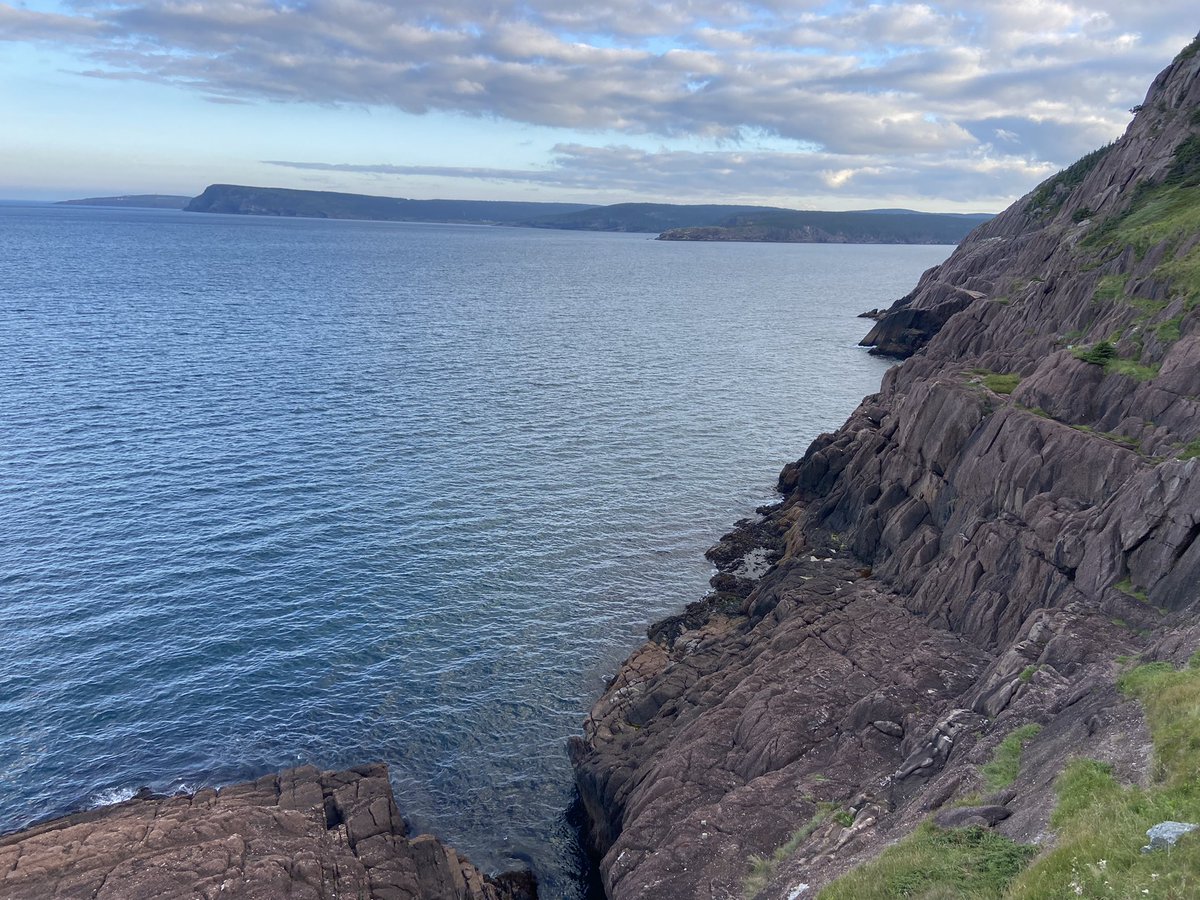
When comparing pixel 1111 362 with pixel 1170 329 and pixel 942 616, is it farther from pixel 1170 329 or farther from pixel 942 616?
pixel 942 616

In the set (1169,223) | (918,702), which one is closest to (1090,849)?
(918,702)

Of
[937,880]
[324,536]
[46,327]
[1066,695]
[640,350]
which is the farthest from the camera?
[640,350]

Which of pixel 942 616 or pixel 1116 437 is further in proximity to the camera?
pixel 1116 437

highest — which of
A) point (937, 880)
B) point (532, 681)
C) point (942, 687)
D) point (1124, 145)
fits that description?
point (1124, 145)

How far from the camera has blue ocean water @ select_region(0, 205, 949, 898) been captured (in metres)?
40.7

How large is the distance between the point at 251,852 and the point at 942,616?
32.2m

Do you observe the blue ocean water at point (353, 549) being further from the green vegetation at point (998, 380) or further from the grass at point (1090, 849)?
the green vegetation at point (998, 380)

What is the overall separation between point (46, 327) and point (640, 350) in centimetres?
8738

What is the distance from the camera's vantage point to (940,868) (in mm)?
20609

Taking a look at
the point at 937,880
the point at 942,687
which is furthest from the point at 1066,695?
the point at 937,880

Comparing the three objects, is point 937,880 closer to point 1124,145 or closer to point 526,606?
point 526,606

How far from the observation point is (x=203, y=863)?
29.5 m

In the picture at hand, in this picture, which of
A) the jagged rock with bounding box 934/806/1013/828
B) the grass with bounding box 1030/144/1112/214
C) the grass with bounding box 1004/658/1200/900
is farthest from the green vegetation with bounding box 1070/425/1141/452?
the grass with bounding box 1030/144/1112/214

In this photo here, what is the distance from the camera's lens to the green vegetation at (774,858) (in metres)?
27.8
